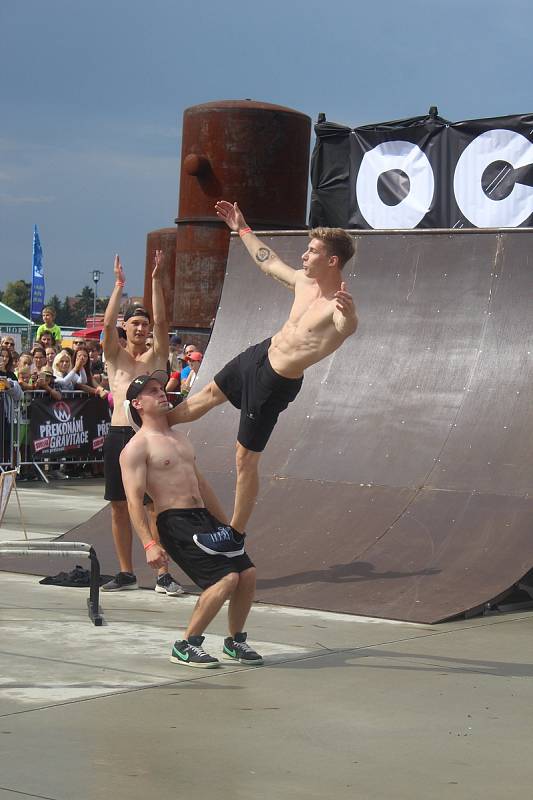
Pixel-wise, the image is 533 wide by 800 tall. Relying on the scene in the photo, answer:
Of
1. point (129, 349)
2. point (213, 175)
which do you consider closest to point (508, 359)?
point (129, 349)

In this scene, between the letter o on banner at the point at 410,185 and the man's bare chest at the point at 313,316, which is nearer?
the man's bare chest at the point at 313,316

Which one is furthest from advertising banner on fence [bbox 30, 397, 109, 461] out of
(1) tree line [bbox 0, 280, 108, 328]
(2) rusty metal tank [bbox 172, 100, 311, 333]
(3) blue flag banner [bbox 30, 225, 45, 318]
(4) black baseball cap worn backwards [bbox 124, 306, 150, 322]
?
(1) tree line [bbox 0, 280, 108, 328]

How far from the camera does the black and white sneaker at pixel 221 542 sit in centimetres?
583

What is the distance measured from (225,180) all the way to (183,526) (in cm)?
1324

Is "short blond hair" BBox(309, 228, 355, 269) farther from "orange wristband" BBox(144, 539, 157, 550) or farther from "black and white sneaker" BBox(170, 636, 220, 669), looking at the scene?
"black and white sneaker" BBox(170, 636, 220, 669)

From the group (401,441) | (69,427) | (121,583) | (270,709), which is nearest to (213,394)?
(121,583)

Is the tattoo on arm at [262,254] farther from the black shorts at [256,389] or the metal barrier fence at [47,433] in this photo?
the metal barrier fence at [47,433]

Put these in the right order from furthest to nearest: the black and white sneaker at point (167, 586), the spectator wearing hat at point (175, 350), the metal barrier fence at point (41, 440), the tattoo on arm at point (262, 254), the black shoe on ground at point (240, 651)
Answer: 1. the spectator wearing hat at point (175, 350)
2. the metal barrier fence at point (41, 440)
3. the black and white sneaker at point (167, 586)
4. the tattoo on arm at point (262, 254)
5. the black shoe on ground at point (240, 651)

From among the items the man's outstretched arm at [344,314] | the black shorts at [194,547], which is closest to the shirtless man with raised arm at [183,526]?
the black shorts at [194,547]

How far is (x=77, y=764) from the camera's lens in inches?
166

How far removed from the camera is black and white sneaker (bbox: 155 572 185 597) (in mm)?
7977

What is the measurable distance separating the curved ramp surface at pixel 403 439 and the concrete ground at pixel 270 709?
564 mm

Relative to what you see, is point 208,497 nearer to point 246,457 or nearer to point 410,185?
point 246,457

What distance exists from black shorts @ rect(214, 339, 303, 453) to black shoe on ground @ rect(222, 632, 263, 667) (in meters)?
1.42
